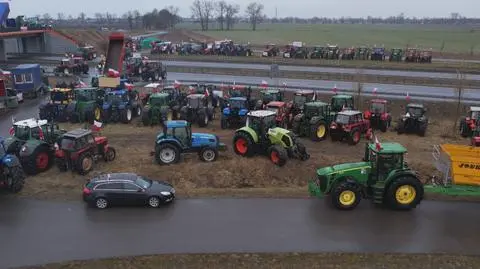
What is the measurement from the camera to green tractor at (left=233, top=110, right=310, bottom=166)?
19.8 meters

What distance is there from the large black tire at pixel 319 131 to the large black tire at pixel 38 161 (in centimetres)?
1193

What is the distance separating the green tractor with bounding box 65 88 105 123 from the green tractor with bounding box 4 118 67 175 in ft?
21.0

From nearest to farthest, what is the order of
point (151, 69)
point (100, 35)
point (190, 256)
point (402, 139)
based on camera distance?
point (190, 256), point (402, 139), point (151, 69), point (100, 35)

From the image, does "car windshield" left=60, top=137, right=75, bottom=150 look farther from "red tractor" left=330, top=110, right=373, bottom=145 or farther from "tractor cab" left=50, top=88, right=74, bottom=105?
"red tractor" left=330, top=110, right=373, bottom=145

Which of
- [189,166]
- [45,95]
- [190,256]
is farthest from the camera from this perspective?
[45,95]

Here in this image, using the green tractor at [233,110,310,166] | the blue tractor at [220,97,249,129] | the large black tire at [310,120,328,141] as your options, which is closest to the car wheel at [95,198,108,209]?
the green tractor at [233,110,310,166]

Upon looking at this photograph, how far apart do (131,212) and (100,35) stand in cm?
7823

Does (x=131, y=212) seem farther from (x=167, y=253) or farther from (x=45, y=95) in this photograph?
(x=45, y=95)

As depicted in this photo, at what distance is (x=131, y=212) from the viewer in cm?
1529

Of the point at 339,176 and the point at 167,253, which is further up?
the point at 339,176

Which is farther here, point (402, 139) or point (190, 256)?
point (402, 139)

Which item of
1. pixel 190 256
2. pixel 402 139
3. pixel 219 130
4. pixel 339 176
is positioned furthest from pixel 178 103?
pixel 190 256

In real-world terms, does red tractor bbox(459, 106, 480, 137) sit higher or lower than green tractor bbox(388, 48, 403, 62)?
lower

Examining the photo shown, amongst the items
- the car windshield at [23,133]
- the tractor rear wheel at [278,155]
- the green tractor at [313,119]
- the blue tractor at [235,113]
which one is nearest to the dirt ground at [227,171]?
the tractor rear wheel at [278,155]
